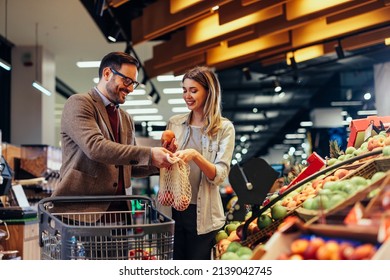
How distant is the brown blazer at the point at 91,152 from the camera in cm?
221

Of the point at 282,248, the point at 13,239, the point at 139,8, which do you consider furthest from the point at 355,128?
the point at 139,8

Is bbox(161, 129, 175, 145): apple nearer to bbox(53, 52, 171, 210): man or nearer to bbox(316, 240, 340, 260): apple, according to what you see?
bbox(53, 52, 171, 210): man

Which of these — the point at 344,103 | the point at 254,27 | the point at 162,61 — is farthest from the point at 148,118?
the point at 254,27

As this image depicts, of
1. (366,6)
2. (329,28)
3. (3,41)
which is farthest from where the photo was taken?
(3,41)

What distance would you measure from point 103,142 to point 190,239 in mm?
682

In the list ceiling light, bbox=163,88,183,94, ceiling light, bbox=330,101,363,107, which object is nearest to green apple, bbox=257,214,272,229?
ceiling light, bbox=330,101,363,107

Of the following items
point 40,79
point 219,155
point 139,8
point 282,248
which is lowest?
point 282,248

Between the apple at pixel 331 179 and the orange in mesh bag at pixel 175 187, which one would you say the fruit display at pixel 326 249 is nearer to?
the apple at pixel 331 179

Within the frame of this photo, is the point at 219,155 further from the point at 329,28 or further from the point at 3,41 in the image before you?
the point at 3,41

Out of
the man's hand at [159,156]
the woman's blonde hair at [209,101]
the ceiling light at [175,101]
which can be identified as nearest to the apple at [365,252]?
the man's hand at [159,156]

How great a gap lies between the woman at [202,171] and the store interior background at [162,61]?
69.6 inches

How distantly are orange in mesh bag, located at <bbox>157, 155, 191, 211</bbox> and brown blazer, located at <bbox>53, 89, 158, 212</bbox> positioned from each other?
14cm

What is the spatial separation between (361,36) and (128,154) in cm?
577

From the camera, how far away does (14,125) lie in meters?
10.7
